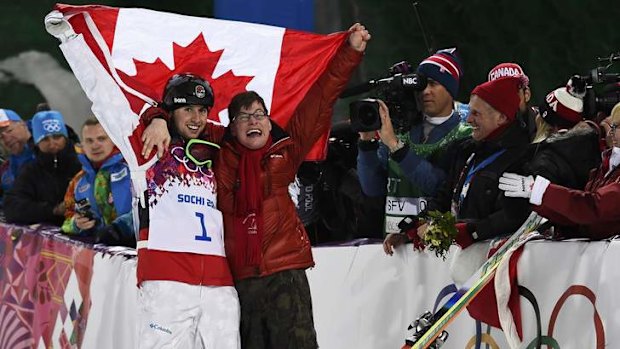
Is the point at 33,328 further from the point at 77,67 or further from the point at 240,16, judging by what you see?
the point at 77,67

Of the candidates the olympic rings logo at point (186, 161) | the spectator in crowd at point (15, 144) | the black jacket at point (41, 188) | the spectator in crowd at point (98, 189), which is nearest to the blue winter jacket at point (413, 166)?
the olympic rings logo at point (186, 161)

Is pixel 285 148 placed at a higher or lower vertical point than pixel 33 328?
higher

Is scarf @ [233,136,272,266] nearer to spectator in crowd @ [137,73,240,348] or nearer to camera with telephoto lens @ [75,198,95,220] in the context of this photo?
spectator in crowd @ [137,73,240,348]

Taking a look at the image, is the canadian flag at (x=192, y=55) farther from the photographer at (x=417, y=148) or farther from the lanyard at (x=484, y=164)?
the lanyard at (x=484, y=164)

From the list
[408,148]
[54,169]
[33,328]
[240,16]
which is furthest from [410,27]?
[408,148]

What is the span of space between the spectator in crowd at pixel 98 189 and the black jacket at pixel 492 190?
337cm

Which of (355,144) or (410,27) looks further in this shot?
(410,27)

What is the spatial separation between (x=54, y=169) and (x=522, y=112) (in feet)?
19.3

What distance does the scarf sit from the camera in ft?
23.9

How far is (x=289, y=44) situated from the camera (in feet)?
28.0

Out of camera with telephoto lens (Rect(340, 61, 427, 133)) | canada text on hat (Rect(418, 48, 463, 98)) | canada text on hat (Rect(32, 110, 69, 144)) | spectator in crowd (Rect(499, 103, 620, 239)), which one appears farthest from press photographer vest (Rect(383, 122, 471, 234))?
canada text on hat (Rect(32, 110, 69, 144))

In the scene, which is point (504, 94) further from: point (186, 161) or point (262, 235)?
point (186, 161)

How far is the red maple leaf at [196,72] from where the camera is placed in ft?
27.0

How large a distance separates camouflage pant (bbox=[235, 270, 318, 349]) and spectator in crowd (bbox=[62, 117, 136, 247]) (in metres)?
2.96
